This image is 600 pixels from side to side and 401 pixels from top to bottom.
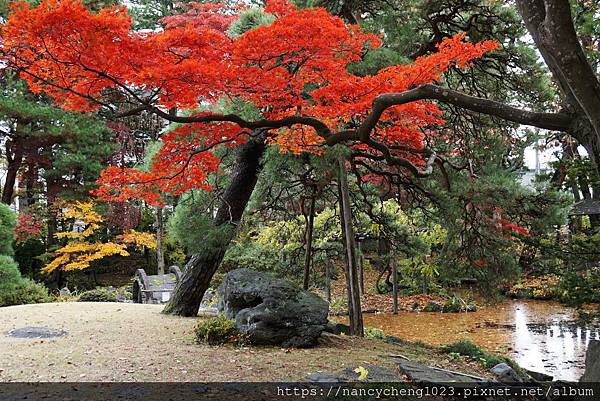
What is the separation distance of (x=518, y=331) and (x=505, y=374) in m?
5.31

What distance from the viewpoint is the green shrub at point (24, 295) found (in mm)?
8922

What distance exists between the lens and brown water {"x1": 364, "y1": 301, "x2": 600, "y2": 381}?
7.72 meters

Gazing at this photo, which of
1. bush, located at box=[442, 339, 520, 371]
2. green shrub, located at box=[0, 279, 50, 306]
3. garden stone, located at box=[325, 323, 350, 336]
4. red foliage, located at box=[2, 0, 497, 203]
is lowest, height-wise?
bush, located at box=[442, 339, 520, 371]

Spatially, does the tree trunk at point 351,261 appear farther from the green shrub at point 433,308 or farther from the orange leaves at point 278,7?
the green shrub at point 433,308

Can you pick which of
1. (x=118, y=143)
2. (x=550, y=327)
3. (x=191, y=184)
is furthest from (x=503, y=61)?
(x=118, y=143)

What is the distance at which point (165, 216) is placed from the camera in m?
16.2

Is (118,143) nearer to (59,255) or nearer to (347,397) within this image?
(59,255)

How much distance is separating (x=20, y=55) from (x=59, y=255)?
37.4 feet

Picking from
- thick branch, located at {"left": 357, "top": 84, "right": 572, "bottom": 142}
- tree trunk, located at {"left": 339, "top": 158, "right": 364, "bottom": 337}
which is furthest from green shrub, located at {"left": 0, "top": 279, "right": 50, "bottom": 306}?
thick branch, located at {"left": 357, "top": 84, "right": 572, "bottom": 142}

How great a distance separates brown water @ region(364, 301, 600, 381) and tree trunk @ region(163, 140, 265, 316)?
476cm

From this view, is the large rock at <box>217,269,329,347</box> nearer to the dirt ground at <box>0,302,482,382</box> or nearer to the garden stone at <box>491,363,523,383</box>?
the dirt ground at <box>0,302,482,382</box>

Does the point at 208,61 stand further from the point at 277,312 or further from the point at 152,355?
the point at 152,355

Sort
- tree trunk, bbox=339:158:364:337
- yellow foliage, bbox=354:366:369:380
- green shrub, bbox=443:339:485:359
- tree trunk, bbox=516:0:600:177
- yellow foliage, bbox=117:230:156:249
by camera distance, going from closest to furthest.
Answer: tree trunk, bbox=516:0:600:177
yellow foliage, bbox=354:366:369:380
green shrub, bbox=443:339:485:359
tree trunk, bbox=339:158:364:337
yellow foliage, bbox=117:230:156:249

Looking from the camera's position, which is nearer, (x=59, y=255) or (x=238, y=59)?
(x=238, y=59)
